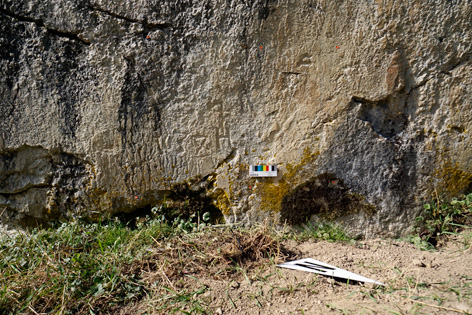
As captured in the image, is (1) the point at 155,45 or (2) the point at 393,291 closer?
(2) the point at 393,291

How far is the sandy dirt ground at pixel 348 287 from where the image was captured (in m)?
1.87

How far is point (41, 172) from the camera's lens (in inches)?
105

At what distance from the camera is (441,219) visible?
2.59 metres

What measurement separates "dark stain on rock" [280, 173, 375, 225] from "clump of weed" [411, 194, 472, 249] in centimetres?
35

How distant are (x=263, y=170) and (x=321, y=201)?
1.47 feet

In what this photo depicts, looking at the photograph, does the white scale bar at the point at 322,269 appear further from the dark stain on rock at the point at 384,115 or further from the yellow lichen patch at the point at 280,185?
the dark stain on rock at the point at 384,115

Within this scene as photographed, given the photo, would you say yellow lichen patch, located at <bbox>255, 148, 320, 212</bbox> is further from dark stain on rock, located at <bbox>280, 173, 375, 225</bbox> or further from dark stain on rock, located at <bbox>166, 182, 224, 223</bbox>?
dark stain on rock, located at <bbox>166, 182, 224, 223</bbox>

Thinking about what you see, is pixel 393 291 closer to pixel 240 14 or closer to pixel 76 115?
pixel 240 14

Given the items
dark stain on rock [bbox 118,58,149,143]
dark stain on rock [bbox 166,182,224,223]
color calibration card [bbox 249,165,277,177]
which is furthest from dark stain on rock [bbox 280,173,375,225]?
dark stain on rock [bbox 118,58,149,143]

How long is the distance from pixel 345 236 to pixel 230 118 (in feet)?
3.64

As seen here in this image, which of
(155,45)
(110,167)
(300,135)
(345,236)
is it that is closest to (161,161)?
(110,167)

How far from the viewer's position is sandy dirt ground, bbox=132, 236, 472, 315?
1.87 meters

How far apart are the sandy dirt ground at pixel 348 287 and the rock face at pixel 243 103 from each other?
359 millimetres

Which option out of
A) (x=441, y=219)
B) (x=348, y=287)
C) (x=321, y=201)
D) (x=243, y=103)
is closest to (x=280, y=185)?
(x=321, y=201)
